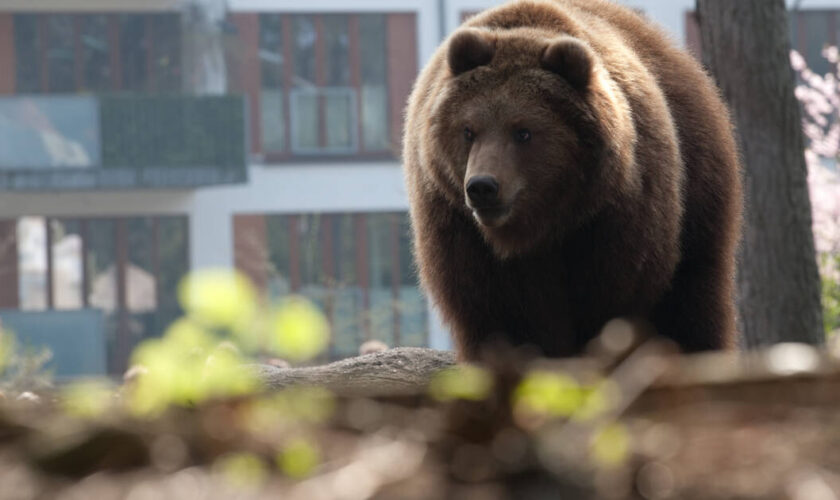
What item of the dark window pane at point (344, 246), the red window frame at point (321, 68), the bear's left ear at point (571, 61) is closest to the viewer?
the bear's left ear at point (571, 61)

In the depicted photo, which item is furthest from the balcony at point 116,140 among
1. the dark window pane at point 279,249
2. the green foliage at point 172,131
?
the dark window pane at point 279,249

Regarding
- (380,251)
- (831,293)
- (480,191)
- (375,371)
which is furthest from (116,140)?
(480,191)

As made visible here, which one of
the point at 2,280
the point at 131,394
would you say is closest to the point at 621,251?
the point at 131,394

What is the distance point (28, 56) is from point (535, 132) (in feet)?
67.5

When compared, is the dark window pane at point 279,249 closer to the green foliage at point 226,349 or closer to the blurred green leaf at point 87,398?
the blurred green leaf at point 87,398

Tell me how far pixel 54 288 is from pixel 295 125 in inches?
Answer: 201

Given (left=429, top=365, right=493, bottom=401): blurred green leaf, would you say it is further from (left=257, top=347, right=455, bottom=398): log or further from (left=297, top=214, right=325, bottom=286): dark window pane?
(left=297, top=214, right=325, bottom=286): dark window pane

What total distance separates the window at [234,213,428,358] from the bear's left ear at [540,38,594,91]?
58.7 ft

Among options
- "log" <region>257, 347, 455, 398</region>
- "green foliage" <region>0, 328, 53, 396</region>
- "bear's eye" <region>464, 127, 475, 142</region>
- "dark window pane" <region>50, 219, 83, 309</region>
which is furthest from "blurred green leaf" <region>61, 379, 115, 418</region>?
"dark window pane" <region>50, 219, 83, 309</region>

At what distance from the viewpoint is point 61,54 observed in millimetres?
23875

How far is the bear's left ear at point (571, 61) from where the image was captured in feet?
15.2

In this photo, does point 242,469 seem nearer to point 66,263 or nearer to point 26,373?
point 26,373

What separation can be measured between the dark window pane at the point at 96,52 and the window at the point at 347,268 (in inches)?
134

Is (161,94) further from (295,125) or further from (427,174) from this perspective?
(427,174)
